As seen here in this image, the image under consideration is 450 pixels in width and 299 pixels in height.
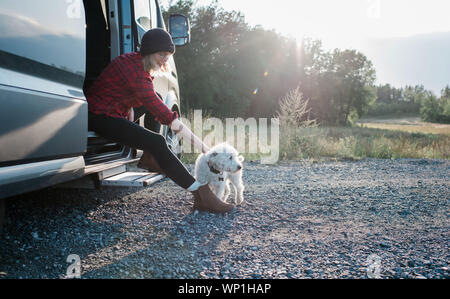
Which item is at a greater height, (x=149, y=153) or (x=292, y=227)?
(x=149, y=153)

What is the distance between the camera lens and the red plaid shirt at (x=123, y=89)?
293cm

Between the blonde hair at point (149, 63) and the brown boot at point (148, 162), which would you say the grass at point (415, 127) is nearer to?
the brown boot at point (148, 162)

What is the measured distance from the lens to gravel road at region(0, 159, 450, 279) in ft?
6.93

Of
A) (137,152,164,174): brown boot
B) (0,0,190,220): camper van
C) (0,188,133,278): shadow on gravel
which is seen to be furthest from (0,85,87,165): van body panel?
(137,152,164,174): brown boot

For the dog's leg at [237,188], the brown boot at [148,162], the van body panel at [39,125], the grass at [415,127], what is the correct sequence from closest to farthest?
1. the van body panel at [39,125]
2. the brown boot at [148,162]
3. the dog's leg at [237,188]
4. the grass at [415,127]

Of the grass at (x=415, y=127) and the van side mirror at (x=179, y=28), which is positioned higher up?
the van side mirror at (x=179, y=28)

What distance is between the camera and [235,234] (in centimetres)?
273

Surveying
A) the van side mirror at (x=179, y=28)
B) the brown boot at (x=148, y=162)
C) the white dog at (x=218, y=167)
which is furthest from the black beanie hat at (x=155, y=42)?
the van side mirror at (x=179, y=28)

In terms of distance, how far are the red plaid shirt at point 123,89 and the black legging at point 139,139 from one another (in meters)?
0.10
